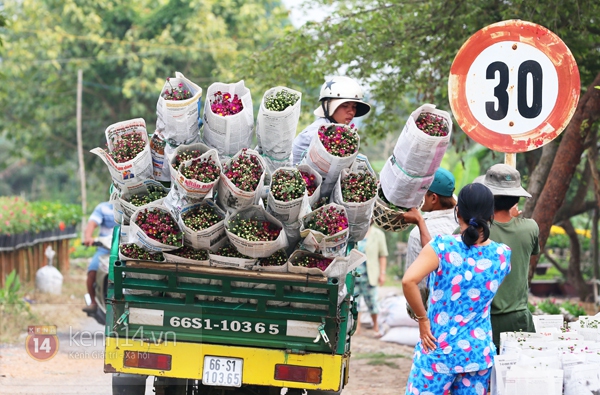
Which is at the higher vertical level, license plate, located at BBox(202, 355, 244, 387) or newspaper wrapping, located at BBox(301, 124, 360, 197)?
newspaper wrapping, located at BBox(301, 124, 360, 197)

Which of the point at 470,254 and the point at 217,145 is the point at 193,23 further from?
the point at 470,254

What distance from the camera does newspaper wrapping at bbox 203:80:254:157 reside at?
5.52 metres

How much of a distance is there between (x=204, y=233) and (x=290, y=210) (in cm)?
53

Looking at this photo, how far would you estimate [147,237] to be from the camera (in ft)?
17.2

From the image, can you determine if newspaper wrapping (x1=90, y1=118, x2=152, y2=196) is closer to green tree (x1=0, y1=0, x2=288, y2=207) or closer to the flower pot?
the flower pot

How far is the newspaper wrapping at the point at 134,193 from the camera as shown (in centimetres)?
552

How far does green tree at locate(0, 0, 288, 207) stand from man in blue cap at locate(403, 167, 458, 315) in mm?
19091

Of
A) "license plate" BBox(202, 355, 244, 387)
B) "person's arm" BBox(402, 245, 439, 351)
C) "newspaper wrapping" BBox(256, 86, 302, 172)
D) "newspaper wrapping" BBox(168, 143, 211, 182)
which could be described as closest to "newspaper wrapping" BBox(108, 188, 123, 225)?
"newspaper wrapping" BBox(168, 143, 211, 182)

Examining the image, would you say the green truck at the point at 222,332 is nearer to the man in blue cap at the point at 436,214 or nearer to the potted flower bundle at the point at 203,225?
the potted flower bundle at the point at 203,225

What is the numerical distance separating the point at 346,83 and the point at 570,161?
2.42 metres

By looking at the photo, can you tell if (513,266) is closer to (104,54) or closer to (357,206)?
(357,206)

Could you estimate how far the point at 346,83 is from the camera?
22.9 feet

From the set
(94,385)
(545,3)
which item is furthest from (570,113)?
(94,385)

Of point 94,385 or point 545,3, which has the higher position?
point 545,3
